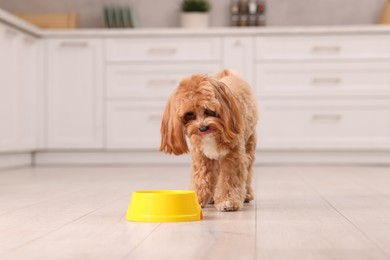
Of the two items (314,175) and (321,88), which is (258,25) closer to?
(321,88)

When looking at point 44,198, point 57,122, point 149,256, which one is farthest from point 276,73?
point 149,256

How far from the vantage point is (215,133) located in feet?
7.44

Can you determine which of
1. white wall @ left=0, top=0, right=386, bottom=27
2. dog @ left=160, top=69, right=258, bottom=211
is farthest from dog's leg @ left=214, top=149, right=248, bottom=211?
white wall @ left=0, top=0, right=386, bottom=27

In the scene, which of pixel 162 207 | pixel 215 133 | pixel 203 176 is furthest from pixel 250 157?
pixel 162 207

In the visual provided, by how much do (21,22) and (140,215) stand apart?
325 centimetres

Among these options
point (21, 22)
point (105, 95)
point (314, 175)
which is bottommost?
point (314, 175)

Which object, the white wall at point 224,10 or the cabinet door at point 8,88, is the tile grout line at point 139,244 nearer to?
the cabinet door at point 8,88

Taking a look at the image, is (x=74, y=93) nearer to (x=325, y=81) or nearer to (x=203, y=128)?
(x=325, y=81)

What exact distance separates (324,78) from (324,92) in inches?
4.2

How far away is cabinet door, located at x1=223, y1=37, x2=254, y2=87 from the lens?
17.9 feet

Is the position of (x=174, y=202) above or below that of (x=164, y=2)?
below

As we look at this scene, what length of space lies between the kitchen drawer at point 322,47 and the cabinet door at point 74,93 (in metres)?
1.28

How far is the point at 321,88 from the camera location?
17.7 feet

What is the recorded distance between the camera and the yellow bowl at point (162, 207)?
212 cm
